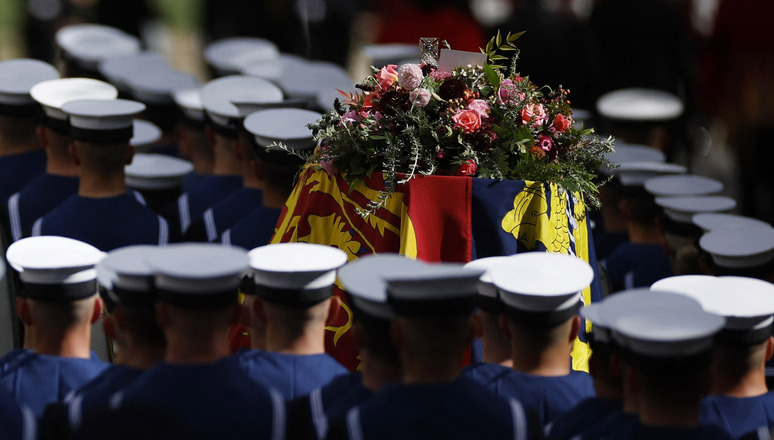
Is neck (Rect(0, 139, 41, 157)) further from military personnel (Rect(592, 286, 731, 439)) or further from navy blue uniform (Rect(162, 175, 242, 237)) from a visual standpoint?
military personnel (Rect(592, 286, 731, 439))

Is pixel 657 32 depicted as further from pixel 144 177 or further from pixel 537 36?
pixel 144 177

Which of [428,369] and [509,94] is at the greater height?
[509,94]

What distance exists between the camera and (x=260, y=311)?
11.2ft

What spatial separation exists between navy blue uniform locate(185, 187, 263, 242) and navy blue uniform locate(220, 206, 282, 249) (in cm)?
34

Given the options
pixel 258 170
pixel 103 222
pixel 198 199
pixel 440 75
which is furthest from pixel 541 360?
pixel 198 199

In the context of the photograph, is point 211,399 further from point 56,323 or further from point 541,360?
point 541,360

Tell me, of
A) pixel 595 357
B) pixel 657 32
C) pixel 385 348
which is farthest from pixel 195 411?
pixel 657 32

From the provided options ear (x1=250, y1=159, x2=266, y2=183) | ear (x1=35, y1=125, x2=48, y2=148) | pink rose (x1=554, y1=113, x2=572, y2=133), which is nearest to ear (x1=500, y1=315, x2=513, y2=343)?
Result: pink rose (x1=554, y1=113, x2=572, y2=133)

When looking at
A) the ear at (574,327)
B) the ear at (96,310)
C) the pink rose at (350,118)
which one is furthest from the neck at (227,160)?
the ear at (574,327)

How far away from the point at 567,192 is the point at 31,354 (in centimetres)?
219

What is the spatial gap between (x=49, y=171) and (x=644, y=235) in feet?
9.67

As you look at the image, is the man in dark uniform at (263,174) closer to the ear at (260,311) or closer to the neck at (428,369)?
the ear at (260,311)

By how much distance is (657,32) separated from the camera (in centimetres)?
807

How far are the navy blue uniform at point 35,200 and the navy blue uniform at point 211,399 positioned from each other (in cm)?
270
